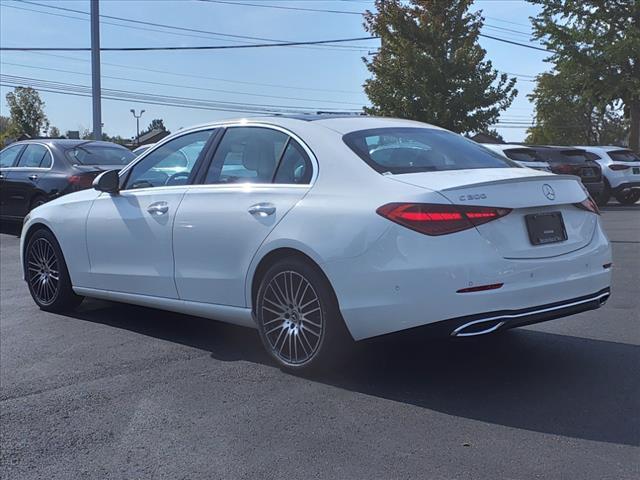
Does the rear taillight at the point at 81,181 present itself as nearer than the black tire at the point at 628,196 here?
Yes

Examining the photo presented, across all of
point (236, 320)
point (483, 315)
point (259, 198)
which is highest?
point (259, 198)

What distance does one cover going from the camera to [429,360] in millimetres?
4945

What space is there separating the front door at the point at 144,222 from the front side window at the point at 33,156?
21.0 feet

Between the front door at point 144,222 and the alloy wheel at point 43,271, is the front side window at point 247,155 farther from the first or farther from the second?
the alloy wheel at point 43,271

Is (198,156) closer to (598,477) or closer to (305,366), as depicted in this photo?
(305,366)

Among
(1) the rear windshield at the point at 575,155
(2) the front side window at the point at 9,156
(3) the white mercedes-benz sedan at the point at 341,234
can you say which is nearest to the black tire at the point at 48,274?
(3) the white mercedes-benz sedan at the point at 341,234

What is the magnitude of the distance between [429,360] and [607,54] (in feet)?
94.4

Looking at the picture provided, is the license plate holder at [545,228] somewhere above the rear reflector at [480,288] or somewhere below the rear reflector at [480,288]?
above

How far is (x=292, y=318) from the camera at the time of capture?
464 cm

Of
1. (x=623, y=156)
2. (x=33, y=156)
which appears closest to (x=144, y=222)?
(x=33, y=156)

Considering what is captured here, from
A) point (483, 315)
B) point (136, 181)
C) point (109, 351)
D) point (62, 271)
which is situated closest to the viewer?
point (483, 315)

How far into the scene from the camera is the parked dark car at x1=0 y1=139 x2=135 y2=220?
446 inches

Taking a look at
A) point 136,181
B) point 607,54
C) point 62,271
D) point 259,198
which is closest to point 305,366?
point 259,198

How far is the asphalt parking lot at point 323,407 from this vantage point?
11.2 feet
